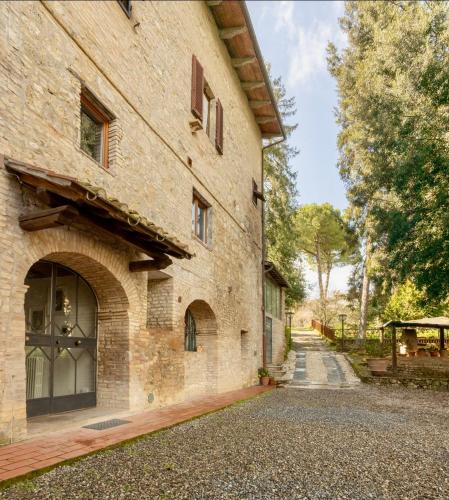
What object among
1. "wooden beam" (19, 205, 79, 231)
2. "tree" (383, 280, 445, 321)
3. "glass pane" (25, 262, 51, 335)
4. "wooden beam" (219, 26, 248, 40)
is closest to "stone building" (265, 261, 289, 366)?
"tree" (383, 280, 445, 321)

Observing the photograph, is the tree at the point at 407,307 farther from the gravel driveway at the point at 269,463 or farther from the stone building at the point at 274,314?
the gravel driveway at the point at 269,463

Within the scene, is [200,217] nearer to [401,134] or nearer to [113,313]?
[113,313]

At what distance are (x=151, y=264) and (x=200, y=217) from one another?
13.0 ft

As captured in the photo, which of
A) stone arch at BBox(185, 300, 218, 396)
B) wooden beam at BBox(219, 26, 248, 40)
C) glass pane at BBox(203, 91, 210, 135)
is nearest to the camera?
stone arch at BBox(185, 300, 218, 396)

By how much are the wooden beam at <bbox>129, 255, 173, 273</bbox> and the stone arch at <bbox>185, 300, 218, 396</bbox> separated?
3.39m

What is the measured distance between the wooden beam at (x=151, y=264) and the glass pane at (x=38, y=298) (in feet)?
4.03

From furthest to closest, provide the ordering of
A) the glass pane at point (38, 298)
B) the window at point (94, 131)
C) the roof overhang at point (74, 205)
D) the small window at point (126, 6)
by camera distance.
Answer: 1. the small window at point (126, 6)
2. the window at point (94, 131)
3. the glass pane at point (38, 298)
4. the roof overhang at point (74, 205)

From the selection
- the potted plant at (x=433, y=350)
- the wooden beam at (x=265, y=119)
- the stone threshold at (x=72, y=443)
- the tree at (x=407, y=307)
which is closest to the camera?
the stone threshold at (x=72, y=443)

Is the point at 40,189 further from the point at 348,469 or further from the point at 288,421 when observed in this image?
the point at 288,421

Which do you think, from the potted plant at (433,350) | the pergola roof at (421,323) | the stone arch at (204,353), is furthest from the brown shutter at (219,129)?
the potted plant at (433,350)

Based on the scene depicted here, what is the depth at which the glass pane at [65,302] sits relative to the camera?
6.39 metres

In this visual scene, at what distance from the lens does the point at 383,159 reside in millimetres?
16859

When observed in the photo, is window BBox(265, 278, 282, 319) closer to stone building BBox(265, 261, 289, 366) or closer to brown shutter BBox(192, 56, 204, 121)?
stone building BBox(265, 261, 289, 366)

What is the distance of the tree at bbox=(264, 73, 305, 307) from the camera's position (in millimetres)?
20984
